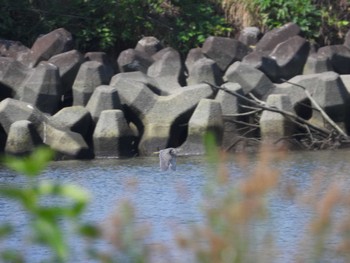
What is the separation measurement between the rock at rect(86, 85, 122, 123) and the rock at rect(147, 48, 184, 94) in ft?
3.63

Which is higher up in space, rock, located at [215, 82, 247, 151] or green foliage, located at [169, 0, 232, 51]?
green foliage, located at [169, 0, 232, 51]

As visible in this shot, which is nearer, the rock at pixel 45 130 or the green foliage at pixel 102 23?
the rock at pixel 45 130

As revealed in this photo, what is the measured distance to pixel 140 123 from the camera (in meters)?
14.7

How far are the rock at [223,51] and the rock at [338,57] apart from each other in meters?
1.19

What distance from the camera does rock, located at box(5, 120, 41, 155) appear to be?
13.7 m

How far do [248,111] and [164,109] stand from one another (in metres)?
1.10

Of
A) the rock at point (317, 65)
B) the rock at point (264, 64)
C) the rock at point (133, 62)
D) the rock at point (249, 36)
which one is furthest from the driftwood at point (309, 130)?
the rock at point (249, 36)

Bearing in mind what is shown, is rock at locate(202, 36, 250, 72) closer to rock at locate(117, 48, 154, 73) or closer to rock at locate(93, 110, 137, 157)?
rock at locate(117, 48, 154, 73)

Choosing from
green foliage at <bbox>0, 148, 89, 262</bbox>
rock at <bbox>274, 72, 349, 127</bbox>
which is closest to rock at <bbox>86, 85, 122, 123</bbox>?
rock at <bbox>274, 72, 349, 127</bbox>

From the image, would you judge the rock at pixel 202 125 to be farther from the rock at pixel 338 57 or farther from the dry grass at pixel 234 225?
the dry grass at pixel 234 225

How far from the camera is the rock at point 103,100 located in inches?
564

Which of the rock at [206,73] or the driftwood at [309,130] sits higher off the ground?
the rock at [206,73]

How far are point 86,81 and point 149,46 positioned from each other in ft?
7.92

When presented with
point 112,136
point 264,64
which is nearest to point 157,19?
point 264,64
